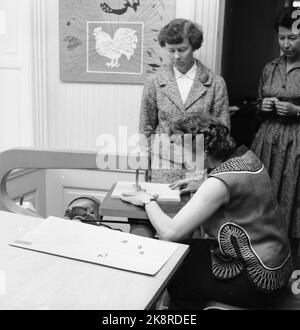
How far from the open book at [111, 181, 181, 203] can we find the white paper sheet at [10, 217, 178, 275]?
0.49 metres

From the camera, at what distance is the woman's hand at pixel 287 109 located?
251 centimetres

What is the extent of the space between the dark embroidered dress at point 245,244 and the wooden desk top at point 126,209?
161mm

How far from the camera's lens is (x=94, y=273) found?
1051 mm

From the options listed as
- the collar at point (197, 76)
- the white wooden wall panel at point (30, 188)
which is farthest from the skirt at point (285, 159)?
the white wooden wall panel at point (30, 188)

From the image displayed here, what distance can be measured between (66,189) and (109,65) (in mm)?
953

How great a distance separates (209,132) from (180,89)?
2.93 ft

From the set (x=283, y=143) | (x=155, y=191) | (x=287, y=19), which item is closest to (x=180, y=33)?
(x=287, y=19)

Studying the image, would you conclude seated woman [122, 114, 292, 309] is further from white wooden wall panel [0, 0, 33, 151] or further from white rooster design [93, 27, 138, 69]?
white wooden wall panel [0, 0, 33, 151]

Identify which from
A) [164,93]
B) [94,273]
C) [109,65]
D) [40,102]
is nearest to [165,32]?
[164,93]

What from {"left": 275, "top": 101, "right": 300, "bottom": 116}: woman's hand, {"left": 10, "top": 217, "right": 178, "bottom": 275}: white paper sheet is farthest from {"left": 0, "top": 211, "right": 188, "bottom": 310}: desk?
{"left": 275, "top": 101, "right": 300, "bottom": 116}: woman's hand

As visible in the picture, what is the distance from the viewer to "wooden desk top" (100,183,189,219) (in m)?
1.61

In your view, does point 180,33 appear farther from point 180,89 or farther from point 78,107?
point 78,107

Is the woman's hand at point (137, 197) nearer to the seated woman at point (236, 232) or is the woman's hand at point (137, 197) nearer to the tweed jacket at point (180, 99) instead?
the seated woman at point (236, 232)
